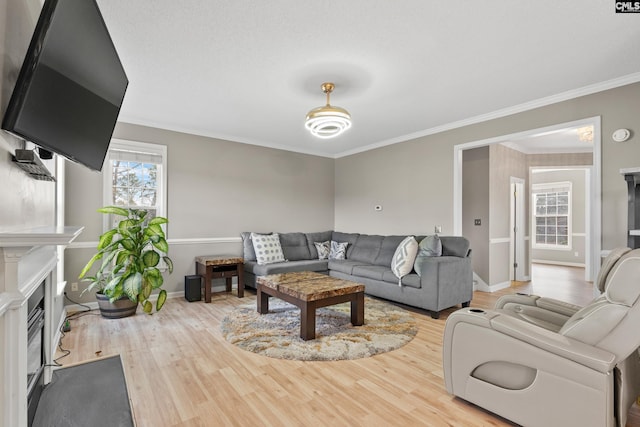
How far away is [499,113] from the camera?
4016 mm

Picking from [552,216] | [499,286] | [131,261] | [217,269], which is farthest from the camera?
[552,216]

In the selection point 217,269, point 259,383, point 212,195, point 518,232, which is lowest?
point 259,383

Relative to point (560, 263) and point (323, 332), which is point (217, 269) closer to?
point (323, 332)

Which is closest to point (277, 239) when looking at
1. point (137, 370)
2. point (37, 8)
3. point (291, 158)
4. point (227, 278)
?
point (227, 278)

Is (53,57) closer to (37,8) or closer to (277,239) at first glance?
(37,8)

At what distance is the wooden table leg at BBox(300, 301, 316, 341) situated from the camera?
2.97 metres

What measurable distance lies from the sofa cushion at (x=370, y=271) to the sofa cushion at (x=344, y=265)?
0.33ft

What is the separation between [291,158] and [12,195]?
4.98 m

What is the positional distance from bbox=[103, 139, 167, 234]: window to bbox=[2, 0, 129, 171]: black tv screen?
2.76 metres

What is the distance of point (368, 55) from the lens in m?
2.65

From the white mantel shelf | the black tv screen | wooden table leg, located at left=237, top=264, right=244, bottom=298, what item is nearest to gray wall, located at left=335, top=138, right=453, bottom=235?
wooden table leg, located at left=237, top=264, right=244, bottom=298

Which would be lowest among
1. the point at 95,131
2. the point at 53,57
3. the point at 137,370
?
the point at 137,370


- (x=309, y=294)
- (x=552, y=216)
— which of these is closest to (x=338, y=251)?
(x=309, y=294)

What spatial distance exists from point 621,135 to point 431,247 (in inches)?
87.0
